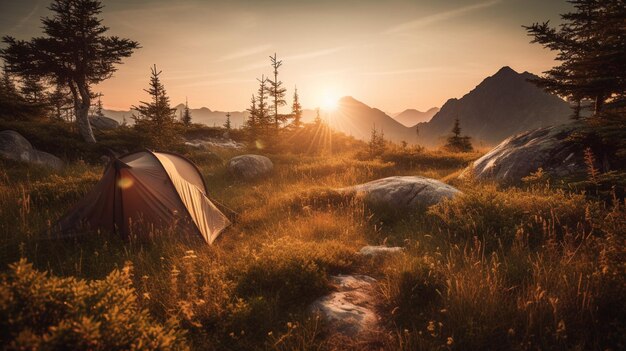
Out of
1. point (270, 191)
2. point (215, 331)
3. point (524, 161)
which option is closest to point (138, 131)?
point (270, 191)

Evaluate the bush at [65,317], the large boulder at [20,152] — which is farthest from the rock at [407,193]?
the large boulder at [20,152]

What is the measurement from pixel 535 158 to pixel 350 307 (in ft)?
32.1

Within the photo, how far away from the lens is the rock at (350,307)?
350 centimetres

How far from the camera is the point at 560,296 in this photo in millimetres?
3209

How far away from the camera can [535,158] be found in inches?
400

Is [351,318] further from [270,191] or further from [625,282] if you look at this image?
[270,191]

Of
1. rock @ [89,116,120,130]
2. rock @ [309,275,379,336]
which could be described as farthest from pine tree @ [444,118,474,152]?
rock @ [89,116,120,130]

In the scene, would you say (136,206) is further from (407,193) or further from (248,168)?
(248,168)

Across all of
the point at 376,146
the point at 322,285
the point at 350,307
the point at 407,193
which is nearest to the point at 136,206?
the point at 322,285

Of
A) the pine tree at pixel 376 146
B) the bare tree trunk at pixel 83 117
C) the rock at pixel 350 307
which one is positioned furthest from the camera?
the pine tree at pixel 376 146

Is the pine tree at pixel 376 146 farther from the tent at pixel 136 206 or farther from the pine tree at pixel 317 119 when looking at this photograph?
the tent at pixel 136 206

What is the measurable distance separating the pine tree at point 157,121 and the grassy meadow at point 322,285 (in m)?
12.1

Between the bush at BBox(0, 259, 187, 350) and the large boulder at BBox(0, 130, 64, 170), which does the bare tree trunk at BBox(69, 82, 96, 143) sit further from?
the bush at BBox(0, 259, 187, 350)

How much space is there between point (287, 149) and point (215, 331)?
914 inches
